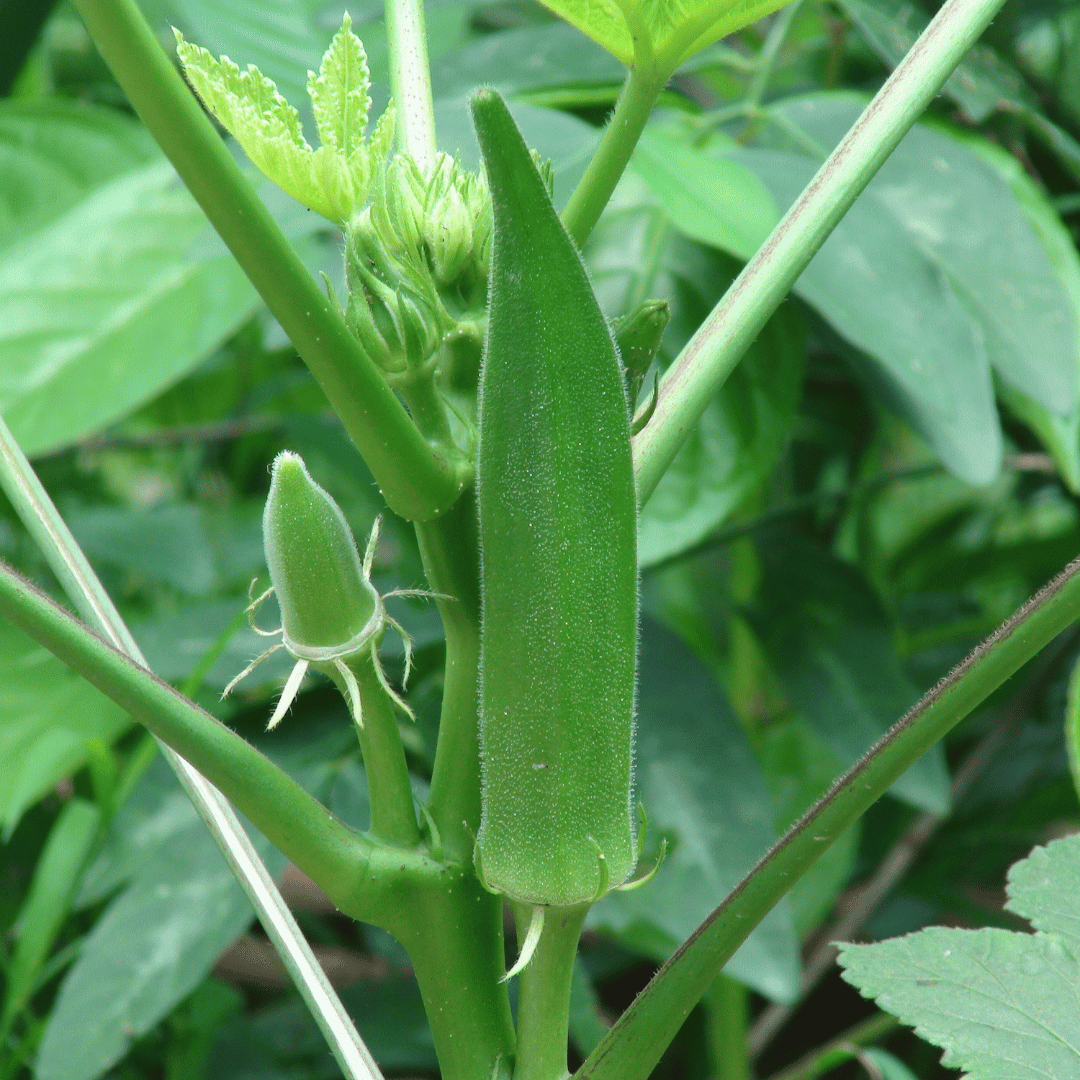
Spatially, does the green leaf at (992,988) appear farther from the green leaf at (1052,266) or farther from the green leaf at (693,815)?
the green leaf at (1052,266)

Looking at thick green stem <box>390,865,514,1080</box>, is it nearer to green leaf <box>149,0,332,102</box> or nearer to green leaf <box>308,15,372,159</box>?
green leaf <box>308,15,372,159</box>

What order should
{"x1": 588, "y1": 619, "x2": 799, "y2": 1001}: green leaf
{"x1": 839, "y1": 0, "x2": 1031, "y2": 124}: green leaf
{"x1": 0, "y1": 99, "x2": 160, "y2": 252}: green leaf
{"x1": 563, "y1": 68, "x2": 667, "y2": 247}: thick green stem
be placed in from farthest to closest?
{"x1": 0, "y1": 99, "x2": 160, "y2": 252}: green leaf < {"x1": 839, "y1": 0, "x2": 1031, "y2": 124}: green leaf < {"x1": 588, "y1": 619, "x2": 799, "y2": 1001}: green leaf < {"x1": 563, "y1": 68, "x2": 667, "y2": 247}: thick green stem

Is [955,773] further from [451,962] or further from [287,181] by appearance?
[287,181]

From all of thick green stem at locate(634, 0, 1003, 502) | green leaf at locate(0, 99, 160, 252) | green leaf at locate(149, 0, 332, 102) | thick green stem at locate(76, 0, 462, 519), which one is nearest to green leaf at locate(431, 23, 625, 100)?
green leaf at locate(149, 0, 332, 102)

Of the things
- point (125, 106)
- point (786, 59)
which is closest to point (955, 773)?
point (786, 59)

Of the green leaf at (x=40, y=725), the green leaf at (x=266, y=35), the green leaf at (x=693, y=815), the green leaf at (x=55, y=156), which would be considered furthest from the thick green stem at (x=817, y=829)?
the green leaf at (x=55, y=156)

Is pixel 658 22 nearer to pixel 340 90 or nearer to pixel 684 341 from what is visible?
pixel 340 90
